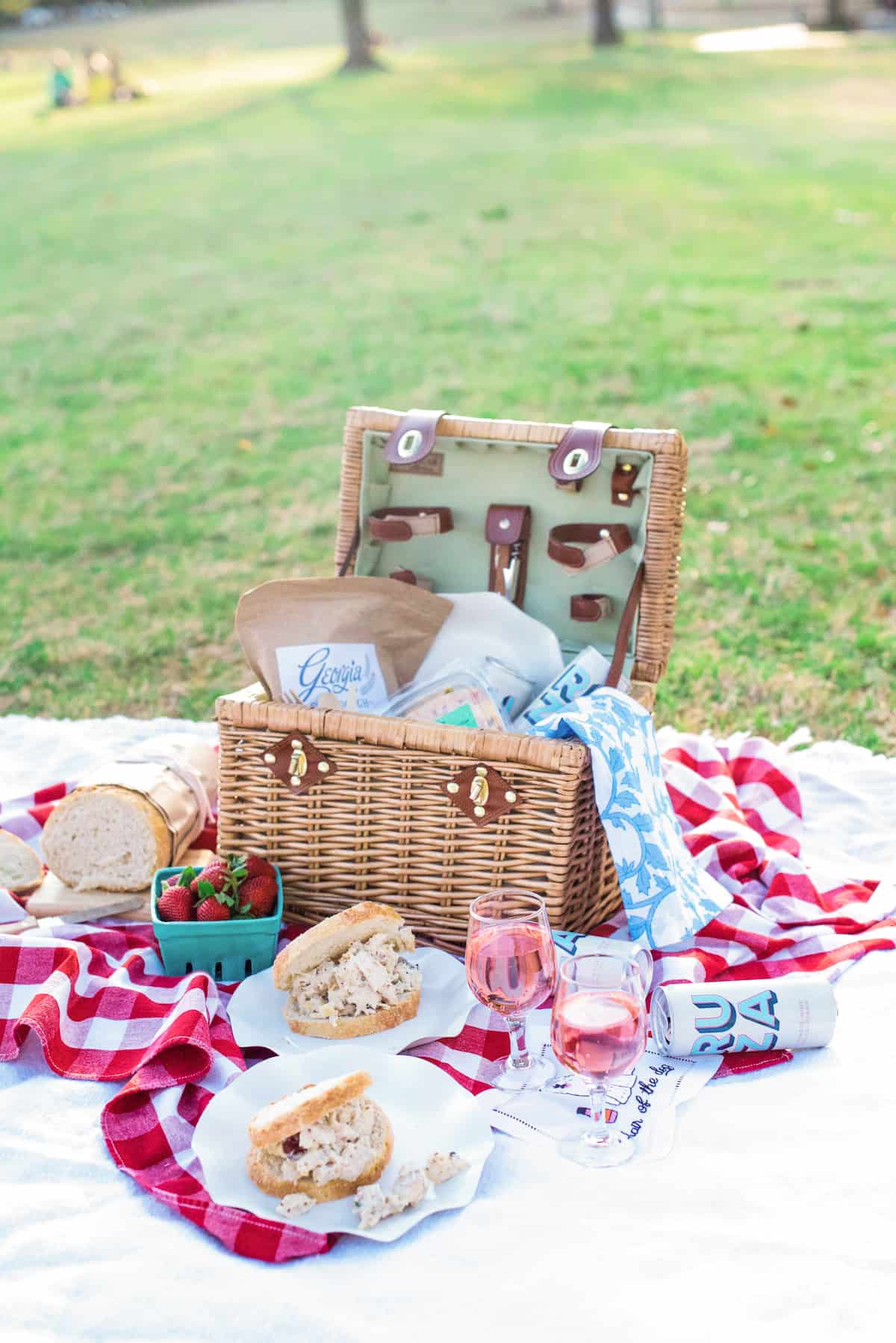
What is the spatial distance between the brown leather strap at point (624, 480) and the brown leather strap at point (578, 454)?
76 mm

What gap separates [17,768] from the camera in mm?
3182

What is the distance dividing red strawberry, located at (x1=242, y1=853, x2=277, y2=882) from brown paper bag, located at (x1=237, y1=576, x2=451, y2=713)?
1.03ft

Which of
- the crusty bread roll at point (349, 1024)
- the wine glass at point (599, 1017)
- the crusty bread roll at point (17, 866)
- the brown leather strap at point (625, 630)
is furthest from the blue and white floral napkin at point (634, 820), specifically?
the crusty bread roll at point (17, 866)

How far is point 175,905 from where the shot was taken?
228 cm

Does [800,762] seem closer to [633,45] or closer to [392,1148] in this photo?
[392,1148]

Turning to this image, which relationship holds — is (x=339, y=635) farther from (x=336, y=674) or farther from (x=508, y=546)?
(x=508, y=546)

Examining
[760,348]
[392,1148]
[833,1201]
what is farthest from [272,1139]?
[760,348]

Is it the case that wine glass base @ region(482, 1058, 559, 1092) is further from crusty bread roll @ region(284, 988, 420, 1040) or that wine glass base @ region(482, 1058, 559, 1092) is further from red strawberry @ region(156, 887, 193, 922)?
red strawberry @ region(156, 887, 193, 922)

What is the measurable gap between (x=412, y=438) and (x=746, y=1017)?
137cm

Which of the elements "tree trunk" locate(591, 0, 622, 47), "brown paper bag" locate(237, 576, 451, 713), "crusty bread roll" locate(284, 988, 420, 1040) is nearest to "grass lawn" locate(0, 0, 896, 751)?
"brown paper bag" locate(237, 576, 451, 713)

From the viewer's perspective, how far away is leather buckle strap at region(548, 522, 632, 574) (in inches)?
107

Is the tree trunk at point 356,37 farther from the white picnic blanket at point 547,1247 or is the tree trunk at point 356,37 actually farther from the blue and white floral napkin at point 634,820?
the white picnic blanket at point 547,1247

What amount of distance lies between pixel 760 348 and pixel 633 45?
17.8m

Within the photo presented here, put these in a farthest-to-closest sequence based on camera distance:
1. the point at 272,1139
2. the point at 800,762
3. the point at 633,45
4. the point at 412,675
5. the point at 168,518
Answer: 1. the point at 633,45
2. the point at 168,518
3. the point at 800,762
4. the point at 412,675
5. the point at 272,1139
